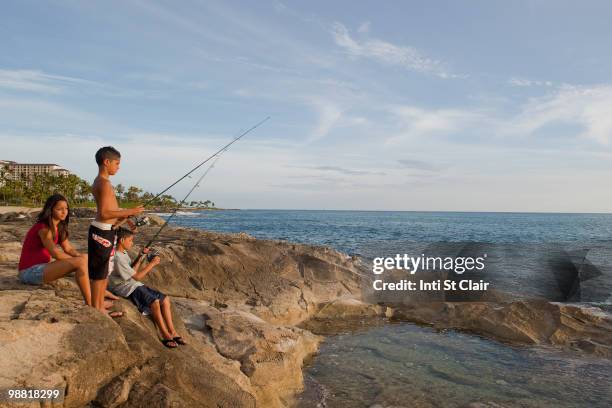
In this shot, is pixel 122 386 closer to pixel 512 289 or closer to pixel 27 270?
pixel 27 270

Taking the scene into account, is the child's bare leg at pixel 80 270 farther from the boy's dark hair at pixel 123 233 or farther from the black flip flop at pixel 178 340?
the black flip flop at pixel 178 340

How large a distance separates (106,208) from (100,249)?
0.54m

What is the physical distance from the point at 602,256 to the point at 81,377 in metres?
30.8

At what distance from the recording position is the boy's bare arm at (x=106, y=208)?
4945 millimetres

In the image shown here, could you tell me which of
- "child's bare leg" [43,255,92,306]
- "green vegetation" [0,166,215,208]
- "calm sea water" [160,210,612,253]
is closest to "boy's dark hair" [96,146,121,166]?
"child's bare leg" [43,255,92,306]

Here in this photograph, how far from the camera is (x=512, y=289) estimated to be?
14.8 m

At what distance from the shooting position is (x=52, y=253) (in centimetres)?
533

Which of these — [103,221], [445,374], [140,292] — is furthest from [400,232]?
[103,221]

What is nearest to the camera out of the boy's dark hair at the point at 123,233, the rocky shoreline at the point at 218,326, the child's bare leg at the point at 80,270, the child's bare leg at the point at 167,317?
the rocky shoreline at the point at 218,326

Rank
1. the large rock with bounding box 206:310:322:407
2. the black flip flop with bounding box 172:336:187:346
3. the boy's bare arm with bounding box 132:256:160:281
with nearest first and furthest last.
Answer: the black flip flop with bounding box 172:336:187:346
the boy's bare arm with bounding box 132:256:160:281
the large rock with bounding box 206:310:322:407

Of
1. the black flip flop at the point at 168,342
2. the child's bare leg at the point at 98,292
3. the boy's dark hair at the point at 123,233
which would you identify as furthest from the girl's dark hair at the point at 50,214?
the black flip flop at the point at 168,342

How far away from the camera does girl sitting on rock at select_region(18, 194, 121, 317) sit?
5.18m

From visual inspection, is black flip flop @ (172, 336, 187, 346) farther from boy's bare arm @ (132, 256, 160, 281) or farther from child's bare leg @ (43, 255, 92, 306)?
child's bare leg @ (43, 255, 92, 306)

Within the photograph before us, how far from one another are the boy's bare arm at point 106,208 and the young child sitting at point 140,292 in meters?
1.12
